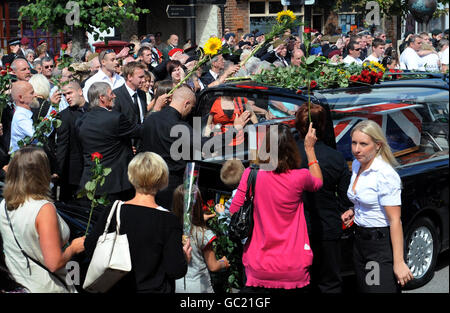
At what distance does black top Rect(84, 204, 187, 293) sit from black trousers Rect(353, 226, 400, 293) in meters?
1.45

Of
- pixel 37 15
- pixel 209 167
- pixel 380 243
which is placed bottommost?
pixel 380 243

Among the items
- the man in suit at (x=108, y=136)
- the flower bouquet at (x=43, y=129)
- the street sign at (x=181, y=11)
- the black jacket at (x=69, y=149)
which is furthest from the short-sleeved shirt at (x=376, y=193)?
the street sign at (x=181, y=11)

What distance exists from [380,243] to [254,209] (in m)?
0.94

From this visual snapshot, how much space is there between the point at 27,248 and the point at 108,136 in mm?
2745

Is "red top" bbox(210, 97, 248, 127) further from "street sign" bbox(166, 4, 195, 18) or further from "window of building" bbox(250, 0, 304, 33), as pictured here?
"window of building" bbox(250, 0, 304, 33)

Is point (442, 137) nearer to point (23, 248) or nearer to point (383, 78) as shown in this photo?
point (383, 78)

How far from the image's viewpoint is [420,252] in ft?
20.8

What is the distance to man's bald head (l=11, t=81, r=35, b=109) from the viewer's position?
7.49 meters

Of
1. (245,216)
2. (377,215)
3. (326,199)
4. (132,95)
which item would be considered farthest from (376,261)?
(132,95)

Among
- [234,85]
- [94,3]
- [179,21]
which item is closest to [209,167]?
[234,85]

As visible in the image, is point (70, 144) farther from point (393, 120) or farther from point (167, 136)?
point (393, 120)

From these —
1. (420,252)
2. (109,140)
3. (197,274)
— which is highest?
(109,140)

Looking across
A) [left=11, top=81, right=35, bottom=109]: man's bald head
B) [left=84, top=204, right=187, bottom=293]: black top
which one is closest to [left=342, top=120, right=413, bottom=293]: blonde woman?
[left=84, top=204, right=187, bottom=293]: black top

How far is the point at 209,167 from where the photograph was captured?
6070mm
